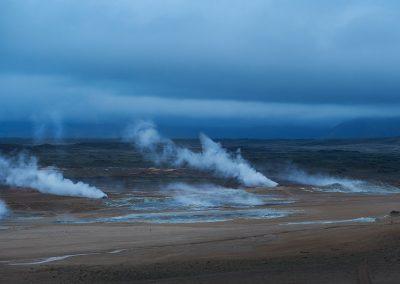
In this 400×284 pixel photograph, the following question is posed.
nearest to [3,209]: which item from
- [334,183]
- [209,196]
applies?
[209,196]

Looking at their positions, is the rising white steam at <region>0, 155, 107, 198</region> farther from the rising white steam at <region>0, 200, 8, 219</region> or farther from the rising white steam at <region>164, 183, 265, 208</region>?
the rising white steam at <region>0, 200, 8, 219</region>

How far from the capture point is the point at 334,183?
65.1 metres

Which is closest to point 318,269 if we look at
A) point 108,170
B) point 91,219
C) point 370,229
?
point 370,229

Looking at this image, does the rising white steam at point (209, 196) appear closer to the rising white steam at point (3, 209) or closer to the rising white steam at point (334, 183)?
the rising white steam at point (334, 183)

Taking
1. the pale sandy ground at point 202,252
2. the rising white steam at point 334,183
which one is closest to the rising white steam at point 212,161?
the rising white steam at point 334,183

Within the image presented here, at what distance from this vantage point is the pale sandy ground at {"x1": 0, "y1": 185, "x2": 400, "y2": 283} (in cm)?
2022

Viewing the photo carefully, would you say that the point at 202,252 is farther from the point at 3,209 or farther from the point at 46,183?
the point at 46,183

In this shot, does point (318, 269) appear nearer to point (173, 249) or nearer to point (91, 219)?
point (173, 249)

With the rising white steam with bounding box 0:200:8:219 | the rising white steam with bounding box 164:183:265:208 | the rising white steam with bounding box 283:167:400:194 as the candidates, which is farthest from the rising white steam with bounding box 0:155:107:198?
the rising white steam with bounding box 283:167:400:194

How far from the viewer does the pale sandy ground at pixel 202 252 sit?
66.3 ft

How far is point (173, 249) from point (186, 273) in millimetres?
4644

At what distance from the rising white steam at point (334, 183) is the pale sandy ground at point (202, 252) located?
24.8m

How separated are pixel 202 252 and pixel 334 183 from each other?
42.8 metres

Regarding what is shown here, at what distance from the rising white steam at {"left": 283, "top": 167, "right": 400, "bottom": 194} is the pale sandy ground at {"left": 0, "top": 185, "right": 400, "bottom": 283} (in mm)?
24769
